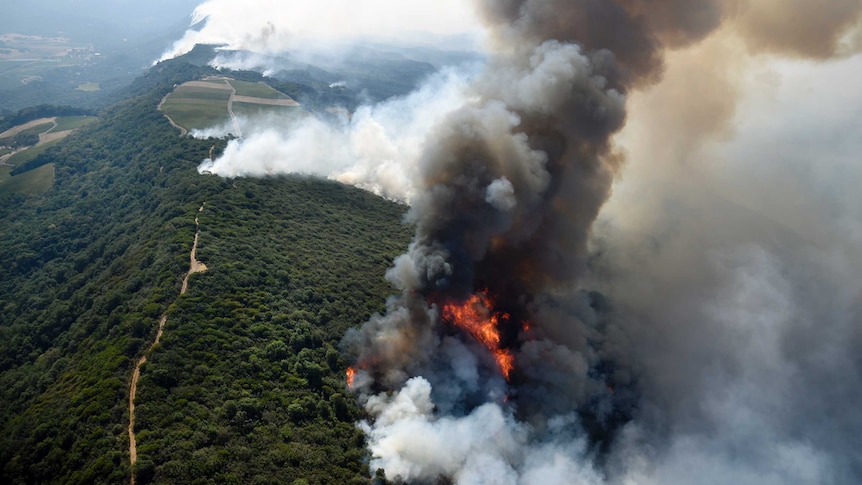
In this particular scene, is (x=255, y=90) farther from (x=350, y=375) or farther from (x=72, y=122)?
(x=350, y=375)

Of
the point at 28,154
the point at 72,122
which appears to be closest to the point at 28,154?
the point at 28,154

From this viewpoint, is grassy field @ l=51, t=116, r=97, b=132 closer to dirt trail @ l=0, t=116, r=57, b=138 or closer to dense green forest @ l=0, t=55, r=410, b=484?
dirt trail @ l=0, t=116, r=57, b=138

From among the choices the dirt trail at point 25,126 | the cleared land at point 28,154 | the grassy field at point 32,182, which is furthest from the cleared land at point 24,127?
the grassy field at point 32,182

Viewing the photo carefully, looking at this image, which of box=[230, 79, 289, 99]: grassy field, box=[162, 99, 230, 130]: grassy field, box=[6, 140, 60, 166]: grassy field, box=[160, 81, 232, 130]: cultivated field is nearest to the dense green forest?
box=[162, 99, 230, 130]: grassy field

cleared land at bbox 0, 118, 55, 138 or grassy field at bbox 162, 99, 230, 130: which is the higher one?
grassy field at bbox 162, 99, 230, 130

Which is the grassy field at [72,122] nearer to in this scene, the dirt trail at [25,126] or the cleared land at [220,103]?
the dirt trail at [25,126]
